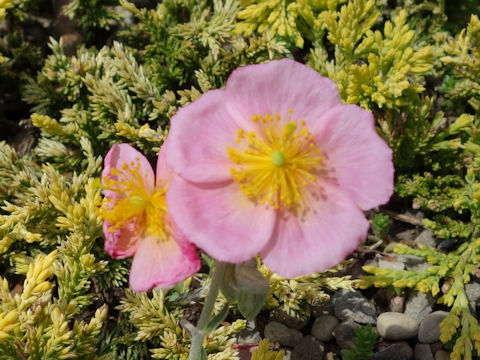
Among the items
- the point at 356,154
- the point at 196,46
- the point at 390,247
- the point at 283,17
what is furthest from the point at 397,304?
the point at 196,46

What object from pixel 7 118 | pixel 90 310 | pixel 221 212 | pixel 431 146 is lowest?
pixel 90 310

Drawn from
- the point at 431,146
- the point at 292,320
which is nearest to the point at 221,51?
the point at 431,146

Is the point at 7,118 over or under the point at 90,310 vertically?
over

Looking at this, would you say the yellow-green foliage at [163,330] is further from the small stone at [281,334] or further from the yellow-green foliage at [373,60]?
the yellow-green foliage at [373,60]

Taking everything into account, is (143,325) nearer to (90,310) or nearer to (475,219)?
(90,310)

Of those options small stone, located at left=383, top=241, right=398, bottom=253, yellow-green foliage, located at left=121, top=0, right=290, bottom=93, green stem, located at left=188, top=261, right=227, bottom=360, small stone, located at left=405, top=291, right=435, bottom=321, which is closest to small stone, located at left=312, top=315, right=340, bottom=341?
small stone, located at left=405, top=291, right=435, bottom=321

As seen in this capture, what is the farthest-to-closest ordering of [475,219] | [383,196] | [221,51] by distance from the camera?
[221,51], [475,219], [383,196]

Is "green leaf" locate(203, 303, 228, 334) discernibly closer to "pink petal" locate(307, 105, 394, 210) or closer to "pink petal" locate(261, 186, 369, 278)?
"pink petal" locate(261, 186, 369, 278)
